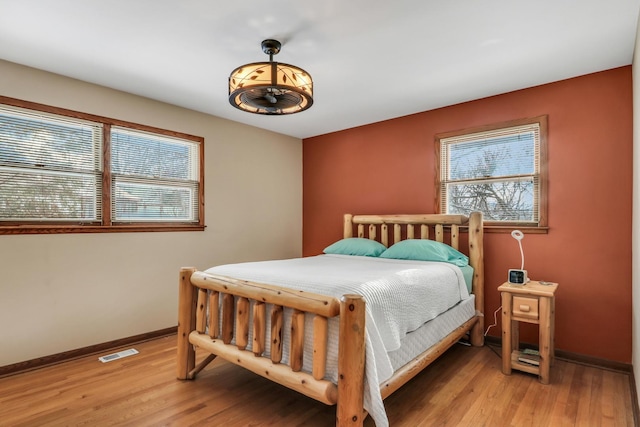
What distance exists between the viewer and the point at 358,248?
12.3 ft

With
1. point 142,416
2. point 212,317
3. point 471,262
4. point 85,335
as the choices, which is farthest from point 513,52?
point 85,335

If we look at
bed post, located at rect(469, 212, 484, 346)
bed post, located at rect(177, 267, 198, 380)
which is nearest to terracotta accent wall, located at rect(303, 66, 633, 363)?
bed post, located at rect(469, 212, 484, 346)

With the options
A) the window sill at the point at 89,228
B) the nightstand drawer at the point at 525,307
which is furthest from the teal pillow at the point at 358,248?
the window sill at the point at 89,228

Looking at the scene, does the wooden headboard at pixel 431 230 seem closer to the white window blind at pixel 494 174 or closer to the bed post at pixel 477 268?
the bed post at pixel 477 268

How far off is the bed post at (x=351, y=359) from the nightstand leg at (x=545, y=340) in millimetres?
1603

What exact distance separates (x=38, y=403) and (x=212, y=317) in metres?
1.17

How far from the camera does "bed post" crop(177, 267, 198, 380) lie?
2547mm

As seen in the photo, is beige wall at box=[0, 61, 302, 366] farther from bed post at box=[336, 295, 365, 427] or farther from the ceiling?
bed post at box=[336, 295, 365, 427]

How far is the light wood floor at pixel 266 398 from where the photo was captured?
2033 millimetres

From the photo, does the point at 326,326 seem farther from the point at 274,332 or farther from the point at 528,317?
the point at 528,317

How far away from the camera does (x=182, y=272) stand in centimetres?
256

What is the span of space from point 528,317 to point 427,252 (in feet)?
3.04

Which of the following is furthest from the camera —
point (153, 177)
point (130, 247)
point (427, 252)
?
point (153, 177)

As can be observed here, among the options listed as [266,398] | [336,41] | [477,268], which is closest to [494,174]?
[477,268]
